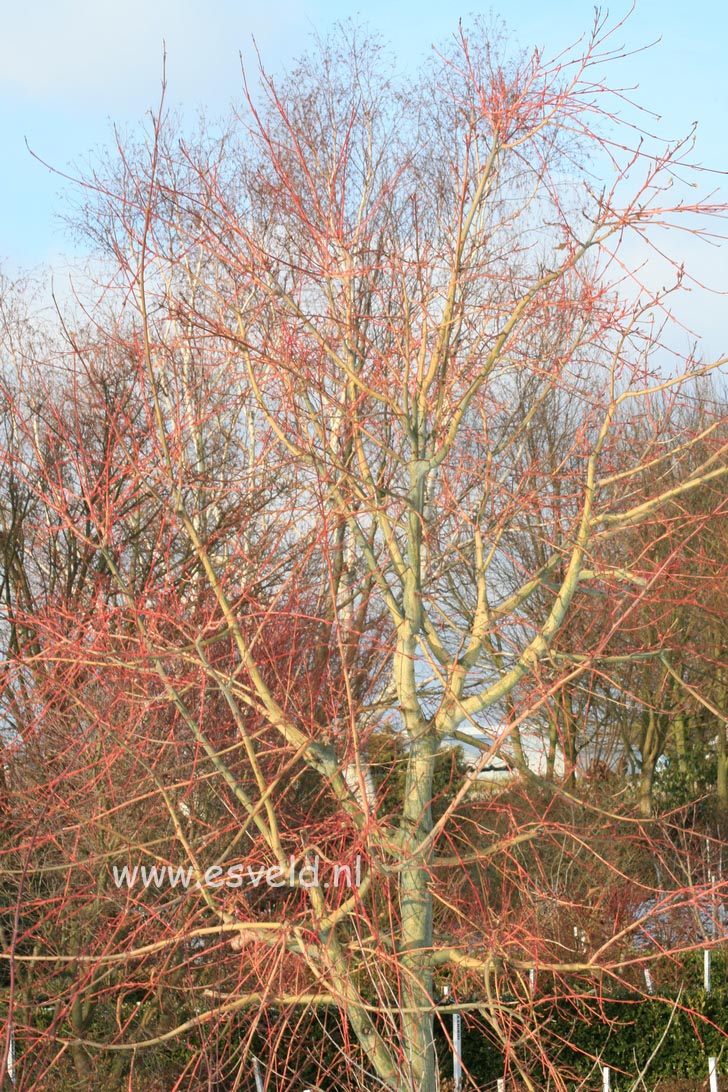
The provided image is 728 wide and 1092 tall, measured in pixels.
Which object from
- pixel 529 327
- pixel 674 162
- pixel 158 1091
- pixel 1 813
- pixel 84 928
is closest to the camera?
pixel 674 162

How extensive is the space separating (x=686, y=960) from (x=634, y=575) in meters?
6.31

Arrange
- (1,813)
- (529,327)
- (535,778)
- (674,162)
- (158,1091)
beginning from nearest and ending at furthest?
1. (674,162)
2. (535,778)
3. (529,327)
4. (158,1091)
5. (1,813)

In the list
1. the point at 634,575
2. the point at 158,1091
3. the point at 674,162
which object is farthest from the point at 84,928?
the point at 674,162

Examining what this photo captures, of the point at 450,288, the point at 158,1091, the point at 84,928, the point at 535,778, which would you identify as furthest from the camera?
the point at 158,1091

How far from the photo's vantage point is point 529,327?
13.3ft

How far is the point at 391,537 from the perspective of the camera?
12.2ft

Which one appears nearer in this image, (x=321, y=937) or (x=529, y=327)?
(x=321, y=937)

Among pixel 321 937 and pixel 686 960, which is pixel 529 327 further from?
pixel 686 960

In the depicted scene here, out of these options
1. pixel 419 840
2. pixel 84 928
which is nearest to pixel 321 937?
pixel 419 840

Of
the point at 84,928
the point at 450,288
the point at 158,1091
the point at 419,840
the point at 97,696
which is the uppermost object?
the point at 450,288

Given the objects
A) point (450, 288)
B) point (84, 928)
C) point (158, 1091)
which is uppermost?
point (450, 288)

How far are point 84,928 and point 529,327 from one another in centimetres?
400

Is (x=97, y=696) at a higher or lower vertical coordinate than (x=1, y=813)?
higher

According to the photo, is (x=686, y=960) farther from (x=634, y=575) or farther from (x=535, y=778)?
(x=634, y=575)
